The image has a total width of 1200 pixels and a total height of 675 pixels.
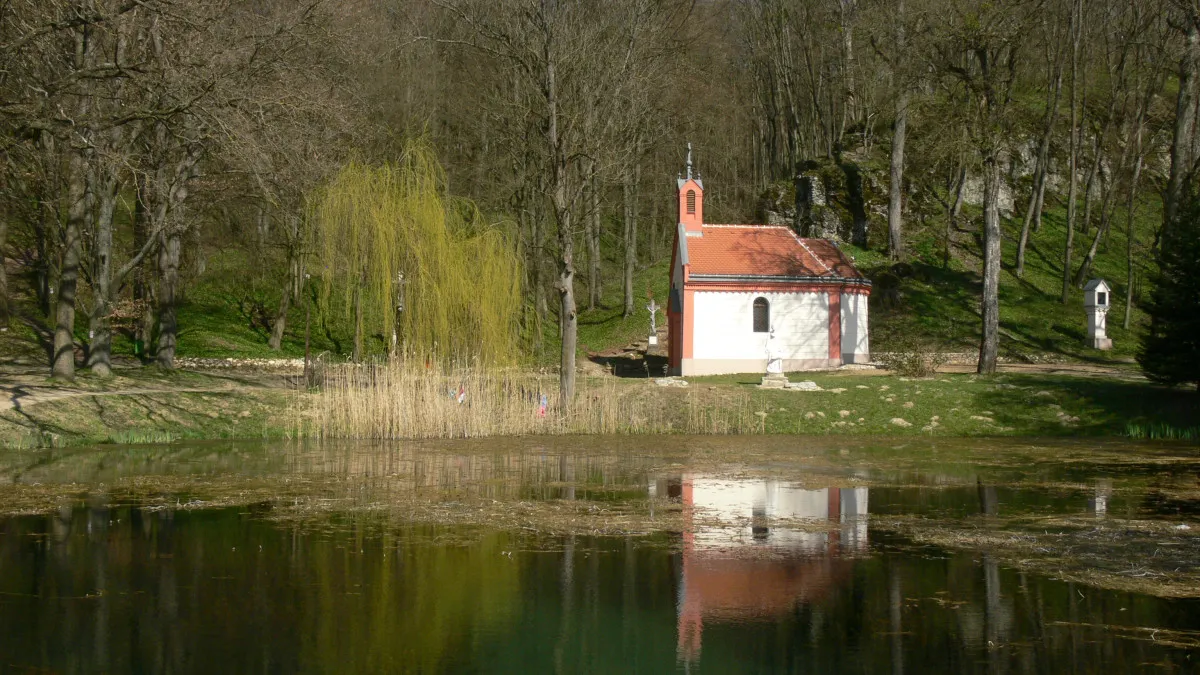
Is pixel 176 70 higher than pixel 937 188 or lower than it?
lower

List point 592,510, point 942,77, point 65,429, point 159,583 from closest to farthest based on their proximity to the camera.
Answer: point 159,583
point 592,510
point 65,429
point 942,77

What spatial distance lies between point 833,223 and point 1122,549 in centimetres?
3606

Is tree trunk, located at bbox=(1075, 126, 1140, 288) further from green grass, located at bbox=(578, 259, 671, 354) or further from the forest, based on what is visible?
green grass, located at bbox=(578, 259, 671, 354)

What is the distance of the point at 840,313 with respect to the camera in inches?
1342

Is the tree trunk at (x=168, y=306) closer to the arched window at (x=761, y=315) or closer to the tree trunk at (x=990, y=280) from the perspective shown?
the arched window at (x=761, y=315)

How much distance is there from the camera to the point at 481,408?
70.1ft

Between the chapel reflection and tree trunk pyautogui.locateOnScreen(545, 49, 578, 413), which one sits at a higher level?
tree trunk pyautogui.locateOnScreen(545, 49, 578, 413)

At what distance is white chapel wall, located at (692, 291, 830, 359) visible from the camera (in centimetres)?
3347

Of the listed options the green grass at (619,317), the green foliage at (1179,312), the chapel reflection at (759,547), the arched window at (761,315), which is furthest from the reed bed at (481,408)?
the green grass at (619,317)

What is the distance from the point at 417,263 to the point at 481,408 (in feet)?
11.6

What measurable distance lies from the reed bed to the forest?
0.82 metres

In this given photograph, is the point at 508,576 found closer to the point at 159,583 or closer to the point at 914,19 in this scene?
the point at 159,583

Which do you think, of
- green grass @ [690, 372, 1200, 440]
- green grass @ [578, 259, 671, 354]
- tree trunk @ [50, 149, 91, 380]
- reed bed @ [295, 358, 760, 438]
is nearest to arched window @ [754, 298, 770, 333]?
green grass @ [690, 372, 1200, 440]

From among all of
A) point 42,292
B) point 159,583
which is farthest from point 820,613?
point 42,292
